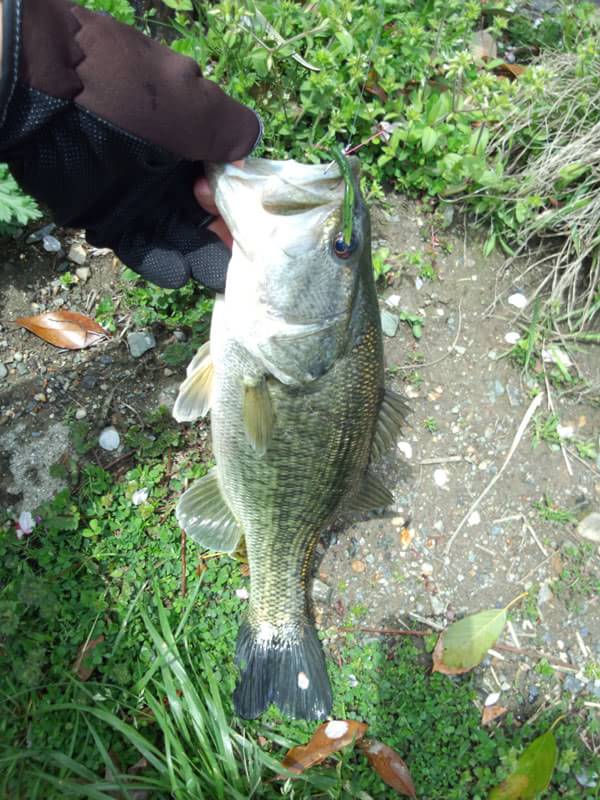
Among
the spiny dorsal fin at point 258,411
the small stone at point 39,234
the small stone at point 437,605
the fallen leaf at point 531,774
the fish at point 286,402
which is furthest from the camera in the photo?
the small stone at point 437,605

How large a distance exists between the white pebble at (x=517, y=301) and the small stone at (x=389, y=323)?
0.85 m

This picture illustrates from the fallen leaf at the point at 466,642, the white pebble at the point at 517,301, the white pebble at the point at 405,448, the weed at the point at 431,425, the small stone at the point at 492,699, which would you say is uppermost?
the white pebble at the point at 517,301

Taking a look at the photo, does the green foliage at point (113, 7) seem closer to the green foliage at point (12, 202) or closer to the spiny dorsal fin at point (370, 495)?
the green foliage at point (12, 202)

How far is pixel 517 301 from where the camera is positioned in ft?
12.3

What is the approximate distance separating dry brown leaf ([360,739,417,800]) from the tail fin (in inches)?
14.7

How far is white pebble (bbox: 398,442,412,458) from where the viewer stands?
3.41 metres

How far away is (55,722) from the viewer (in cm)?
260

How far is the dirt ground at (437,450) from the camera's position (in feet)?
9.88

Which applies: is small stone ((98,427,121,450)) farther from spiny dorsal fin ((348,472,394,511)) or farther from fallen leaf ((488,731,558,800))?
fallen leaf ((488,731,558,800))

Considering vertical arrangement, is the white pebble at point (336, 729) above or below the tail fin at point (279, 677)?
below

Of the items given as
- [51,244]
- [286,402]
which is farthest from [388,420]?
[51,244]

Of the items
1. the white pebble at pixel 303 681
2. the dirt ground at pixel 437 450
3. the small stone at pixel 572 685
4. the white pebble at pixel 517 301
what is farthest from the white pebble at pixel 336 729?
the white pebble at pixel 517 301

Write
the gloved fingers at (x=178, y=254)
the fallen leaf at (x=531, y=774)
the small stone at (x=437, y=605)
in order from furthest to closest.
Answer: the small stone at (x=437, y=605) → the fallen leaf at (x=531, y=774) → the gloved fingers at (x=178, y=254)

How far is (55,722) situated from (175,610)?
702 millimetres
